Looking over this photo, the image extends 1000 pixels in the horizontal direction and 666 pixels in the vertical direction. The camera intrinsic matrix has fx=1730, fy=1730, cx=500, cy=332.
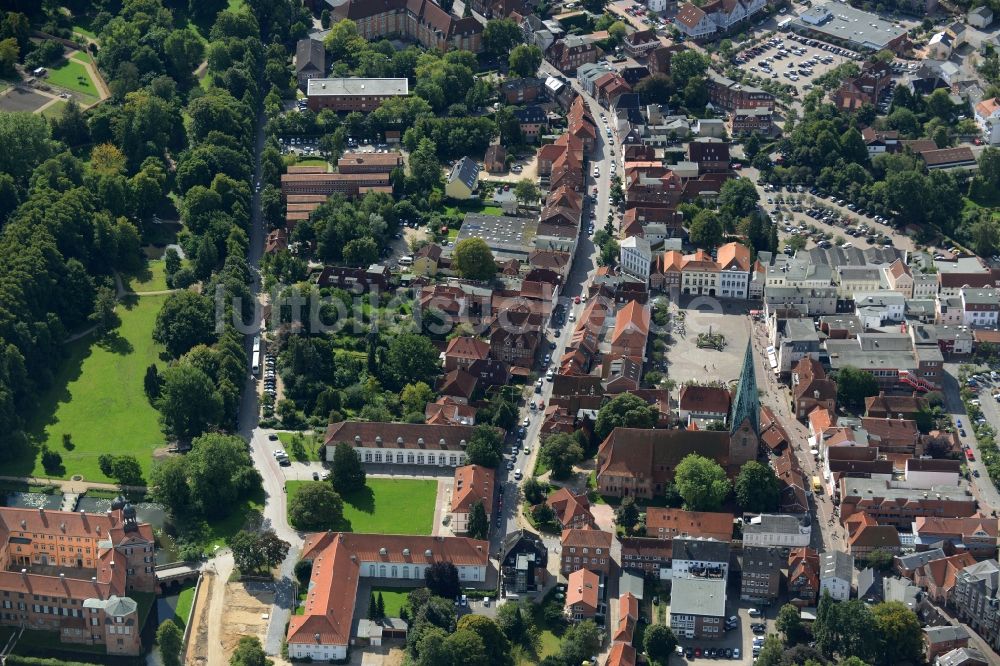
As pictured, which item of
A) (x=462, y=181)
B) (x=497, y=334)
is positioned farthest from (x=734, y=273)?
(x=462, y=181)

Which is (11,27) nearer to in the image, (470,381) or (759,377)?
(470,381)

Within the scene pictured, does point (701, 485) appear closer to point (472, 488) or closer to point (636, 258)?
point (472, 488)

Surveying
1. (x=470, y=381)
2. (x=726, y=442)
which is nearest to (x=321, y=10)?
(x=470, y=381)

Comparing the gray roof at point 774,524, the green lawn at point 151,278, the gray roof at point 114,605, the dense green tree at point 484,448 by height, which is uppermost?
the gray roof at point 774,524

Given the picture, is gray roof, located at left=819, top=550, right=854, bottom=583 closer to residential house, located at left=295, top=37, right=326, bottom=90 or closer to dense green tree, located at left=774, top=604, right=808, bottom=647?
dense green tree, located at left=774, top=604, right=808, bottom=647

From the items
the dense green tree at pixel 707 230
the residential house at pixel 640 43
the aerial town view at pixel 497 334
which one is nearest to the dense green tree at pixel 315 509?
the aerial town view at pixel 497 334

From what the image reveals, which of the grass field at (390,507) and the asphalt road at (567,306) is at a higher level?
the asphalt road at (567,306)

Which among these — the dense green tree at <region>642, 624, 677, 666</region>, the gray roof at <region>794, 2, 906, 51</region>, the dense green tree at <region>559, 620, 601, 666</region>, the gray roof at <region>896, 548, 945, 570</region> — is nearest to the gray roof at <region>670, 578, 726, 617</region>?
the dense green tree at <region>642, 624, 677, 666</region>

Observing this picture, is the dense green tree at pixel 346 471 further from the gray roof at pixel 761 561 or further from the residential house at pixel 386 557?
the gray roof at pixel 761 561

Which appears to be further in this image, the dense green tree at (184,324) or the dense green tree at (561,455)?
the dense green tree at (184,324)
